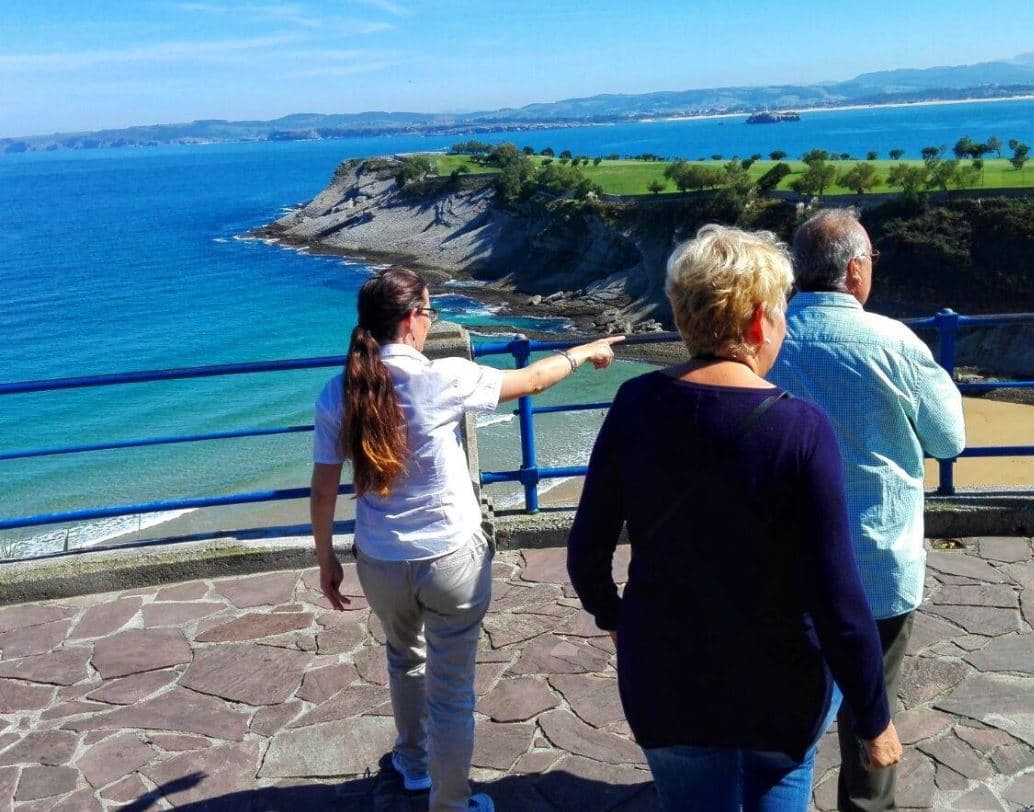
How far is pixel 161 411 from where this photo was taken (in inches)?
1270

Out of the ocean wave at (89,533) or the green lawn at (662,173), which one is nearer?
the ocean wave at (89,533)

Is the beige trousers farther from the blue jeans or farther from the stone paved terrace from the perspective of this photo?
the blue jeans

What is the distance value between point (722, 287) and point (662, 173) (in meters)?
73.1

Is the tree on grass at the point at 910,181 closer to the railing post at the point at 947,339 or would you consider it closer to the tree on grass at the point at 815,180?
the tree on grass at the point at 815,180

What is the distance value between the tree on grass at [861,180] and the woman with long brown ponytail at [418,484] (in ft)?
188

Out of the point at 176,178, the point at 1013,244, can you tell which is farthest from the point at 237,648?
the point at 176,178

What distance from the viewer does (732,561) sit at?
6.82 ft

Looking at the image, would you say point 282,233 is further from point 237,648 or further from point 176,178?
point 176,178

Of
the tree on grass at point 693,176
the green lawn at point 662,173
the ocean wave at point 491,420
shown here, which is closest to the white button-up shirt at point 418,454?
the ocean wave at point 491,420

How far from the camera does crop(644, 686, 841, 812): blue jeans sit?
2.18 m

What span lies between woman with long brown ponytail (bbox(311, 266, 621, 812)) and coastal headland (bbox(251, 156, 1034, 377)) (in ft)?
105

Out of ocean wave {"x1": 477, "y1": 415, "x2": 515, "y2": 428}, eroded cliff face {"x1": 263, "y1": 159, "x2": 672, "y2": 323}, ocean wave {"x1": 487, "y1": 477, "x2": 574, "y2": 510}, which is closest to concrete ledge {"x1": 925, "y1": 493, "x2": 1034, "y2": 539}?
ocean wave {"x1": 487, "y1": 477, "x2": 574, "y2": 510}

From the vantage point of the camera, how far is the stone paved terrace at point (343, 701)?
376 centimetres

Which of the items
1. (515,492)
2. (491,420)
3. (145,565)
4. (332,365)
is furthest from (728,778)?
(491,420)
